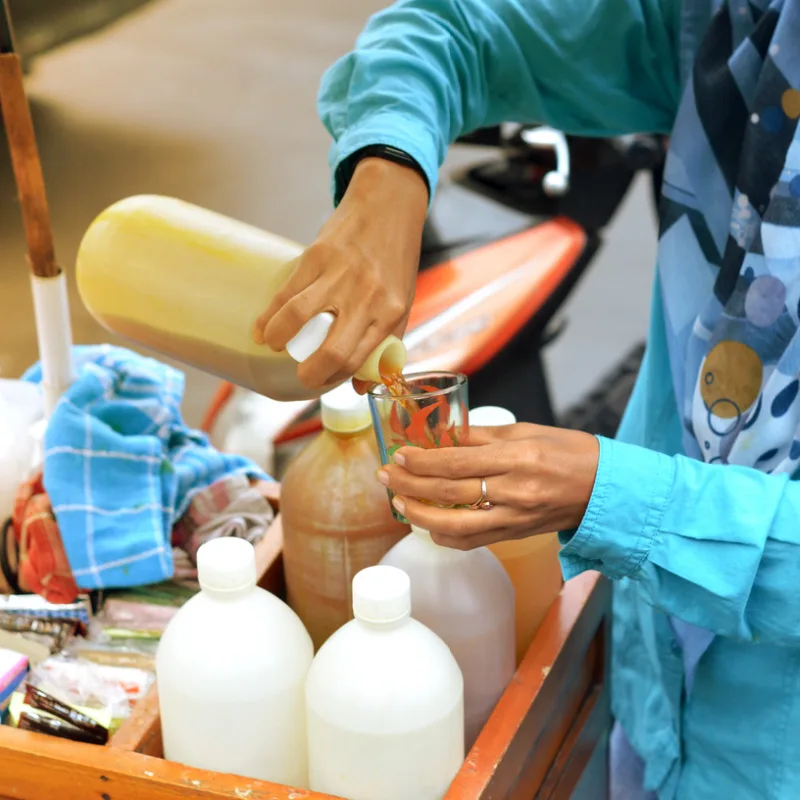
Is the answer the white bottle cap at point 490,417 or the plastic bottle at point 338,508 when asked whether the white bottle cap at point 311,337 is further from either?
the white bottle cap at point 490,417

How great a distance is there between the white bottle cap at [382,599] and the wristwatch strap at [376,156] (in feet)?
1.42

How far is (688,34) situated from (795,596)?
0.62 metres

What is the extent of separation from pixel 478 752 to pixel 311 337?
0.37m

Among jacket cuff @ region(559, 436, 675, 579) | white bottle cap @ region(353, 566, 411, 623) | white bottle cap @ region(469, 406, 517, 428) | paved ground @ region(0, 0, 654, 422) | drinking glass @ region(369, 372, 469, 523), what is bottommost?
paved ground @ region(0, 0, 654, 422)

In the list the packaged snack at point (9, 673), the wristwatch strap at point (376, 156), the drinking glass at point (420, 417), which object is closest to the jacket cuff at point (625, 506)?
the drinking glass at point (420, 417)

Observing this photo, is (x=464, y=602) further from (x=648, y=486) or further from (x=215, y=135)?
(x=215, y=135)

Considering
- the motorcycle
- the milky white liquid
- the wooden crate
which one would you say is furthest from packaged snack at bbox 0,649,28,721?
the motorcycle

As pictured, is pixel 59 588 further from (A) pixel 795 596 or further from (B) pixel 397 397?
(A) pixel 795 596

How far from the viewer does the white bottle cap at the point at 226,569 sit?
79 cm

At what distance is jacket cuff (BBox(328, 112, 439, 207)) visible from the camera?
974 mm

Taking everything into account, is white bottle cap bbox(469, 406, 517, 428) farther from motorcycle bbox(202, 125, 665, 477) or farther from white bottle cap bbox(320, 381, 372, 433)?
motorcycle bbox(202, 125, 665, 477)

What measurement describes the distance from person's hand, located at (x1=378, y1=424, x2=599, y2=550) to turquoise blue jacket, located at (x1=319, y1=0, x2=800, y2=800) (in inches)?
0.8

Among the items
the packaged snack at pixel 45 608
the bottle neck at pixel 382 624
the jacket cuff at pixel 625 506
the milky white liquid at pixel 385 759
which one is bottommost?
the packaged snack at pixel 45 608

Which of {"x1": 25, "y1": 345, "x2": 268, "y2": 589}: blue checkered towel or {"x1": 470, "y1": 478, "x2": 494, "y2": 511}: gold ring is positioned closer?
{"x1": 470, "y1": 478, "x2": 494, "y2": 511}: gold ring
